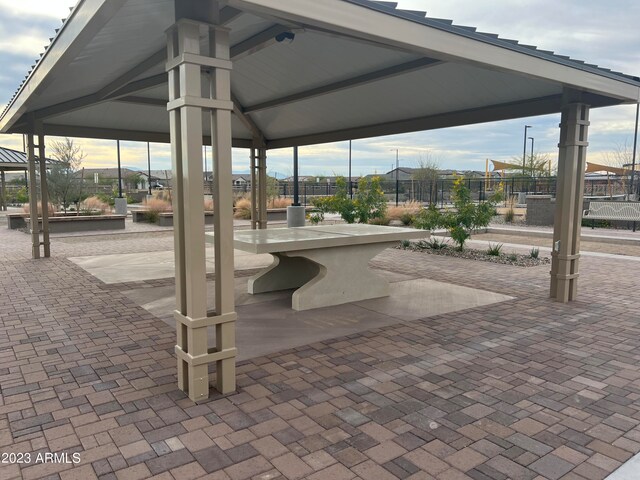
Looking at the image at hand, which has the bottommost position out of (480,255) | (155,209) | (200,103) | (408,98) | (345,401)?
(345,401)

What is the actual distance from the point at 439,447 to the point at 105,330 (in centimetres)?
381

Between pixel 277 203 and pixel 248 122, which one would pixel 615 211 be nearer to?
pixel 248 122

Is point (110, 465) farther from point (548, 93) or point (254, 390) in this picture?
point (548, 93)

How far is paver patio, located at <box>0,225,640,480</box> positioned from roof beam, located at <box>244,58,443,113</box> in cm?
315

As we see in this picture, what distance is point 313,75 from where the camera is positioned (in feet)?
24.5

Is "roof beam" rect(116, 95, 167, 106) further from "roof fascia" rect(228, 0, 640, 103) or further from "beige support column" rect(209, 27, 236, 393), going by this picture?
"roof fascia" rect(228, 0, 640, 103)

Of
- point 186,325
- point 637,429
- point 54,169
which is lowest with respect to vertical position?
point 637,429

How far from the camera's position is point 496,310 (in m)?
6.16

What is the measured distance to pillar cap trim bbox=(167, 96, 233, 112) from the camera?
3.34 meters

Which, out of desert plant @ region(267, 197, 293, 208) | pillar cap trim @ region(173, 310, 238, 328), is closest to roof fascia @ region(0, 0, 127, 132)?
pillar cap trim @ region(173, 310, 238, 328)

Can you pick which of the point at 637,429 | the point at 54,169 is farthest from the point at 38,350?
the point at 54,169

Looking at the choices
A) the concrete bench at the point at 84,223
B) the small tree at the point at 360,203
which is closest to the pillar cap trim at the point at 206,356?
the small tree at the point at 360,203

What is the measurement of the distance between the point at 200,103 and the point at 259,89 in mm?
5886

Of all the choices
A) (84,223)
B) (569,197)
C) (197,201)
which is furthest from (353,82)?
(84,223)
